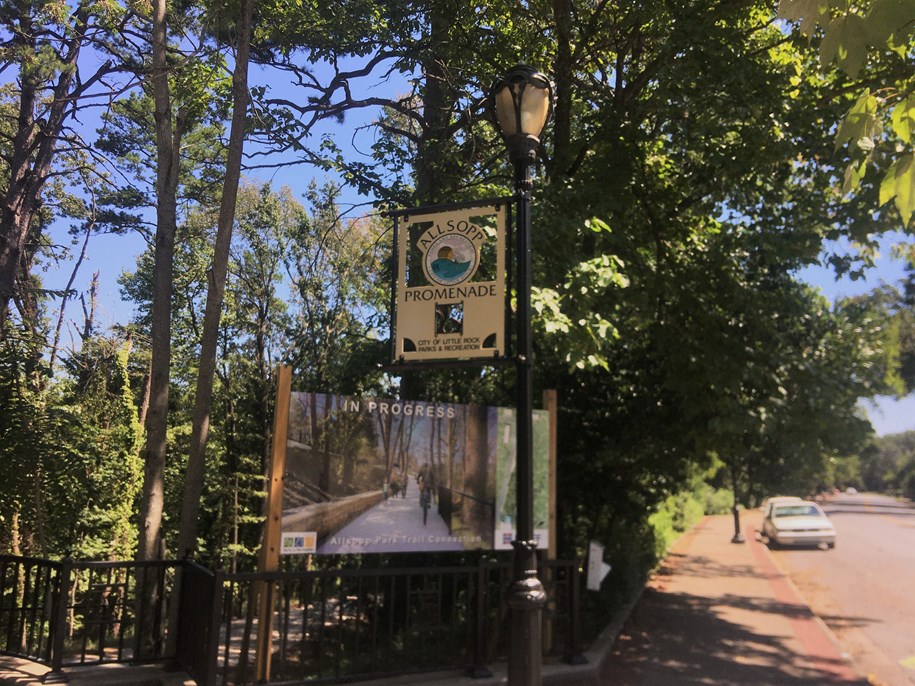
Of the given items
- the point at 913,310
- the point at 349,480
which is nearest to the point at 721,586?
the point at 349,480

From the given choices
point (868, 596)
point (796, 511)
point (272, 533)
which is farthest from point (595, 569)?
point (796, 511)

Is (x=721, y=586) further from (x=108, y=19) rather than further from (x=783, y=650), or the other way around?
(x=108, y=19)

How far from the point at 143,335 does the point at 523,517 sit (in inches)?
393

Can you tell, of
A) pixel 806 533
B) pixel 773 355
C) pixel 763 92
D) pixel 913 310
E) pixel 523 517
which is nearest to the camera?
pixel 523 517

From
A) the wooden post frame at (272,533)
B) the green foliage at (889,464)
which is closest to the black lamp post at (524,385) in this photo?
the wooden post frame at (272,533)

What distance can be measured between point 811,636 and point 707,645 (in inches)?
71.8

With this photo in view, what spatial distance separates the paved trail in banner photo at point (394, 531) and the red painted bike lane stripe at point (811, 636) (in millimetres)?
4478

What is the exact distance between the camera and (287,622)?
5219mm

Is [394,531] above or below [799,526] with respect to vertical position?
above

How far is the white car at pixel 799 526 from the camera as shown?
1970cm

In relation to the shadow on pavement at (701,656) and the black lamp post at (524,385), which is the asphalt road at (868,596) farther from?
the black lamp post at (524,385)

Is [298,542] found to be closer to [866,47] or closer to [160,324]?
[160,324]

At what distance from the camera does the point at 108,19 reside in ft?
27.1

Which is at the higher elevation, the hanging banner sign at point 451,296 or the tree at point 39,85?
the tree at point 39,85
